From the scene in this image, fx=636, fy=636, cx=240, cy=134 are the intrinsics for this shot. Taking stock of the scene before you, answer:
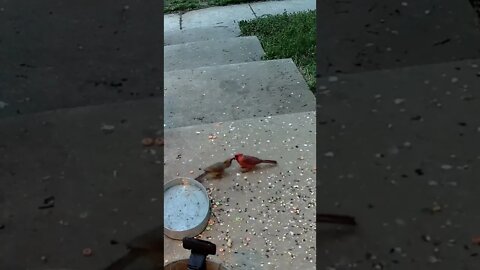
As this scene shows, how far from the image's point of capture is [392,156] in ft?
5.45

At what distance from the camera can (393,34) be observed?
223 cm

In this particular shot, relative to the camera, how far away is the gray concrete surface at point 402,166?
139cm

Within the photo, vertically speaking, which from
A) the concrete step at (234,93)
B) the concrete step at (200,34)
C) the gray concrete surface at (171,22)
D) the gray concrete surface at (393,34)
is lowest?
the gray concrete surface at (171,22)

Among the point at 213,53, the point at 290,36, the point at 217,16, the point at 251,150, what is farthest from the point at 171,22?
the point at 251,150

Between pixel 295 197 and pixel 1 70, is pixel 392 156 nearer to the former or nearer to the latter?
pixel 295 197

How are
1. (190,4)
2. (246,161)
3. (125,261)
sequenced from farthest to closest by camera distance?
(190,4) < (246,161) < (125,261)

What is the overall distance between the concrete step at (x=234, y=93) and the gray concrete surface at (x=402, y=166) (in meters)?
0.21

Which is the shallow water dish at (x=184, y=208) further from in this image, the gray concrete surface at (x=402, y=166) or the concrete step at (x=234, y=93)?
the concrete step at (x=234, y=93)

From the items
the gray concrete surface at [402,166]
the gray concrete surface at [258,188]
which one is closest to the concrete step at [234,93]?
the gray concrete surface at [258,188]

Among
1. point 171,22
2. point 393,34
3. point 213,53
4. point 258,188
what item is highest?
point 393,34

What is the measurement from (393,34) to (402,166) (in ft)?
2.49

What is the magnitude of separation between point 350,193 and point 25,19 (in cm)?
152

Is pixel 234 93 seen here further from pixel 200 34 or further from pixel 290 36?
pixel 200 34

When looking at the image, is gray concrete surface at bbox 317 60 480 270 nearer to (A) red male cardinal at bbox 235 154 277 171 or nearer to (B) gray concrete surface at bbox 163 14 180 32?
(A) red male cardinal at bbox 235 154 277 171
